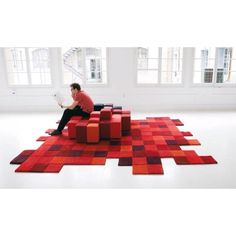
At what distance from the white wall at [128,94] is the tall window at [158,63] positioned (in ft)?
0.67

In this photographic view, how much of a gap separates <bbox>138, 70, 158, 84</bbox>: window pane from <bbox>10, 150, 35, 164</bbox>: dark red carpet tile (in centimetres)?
413

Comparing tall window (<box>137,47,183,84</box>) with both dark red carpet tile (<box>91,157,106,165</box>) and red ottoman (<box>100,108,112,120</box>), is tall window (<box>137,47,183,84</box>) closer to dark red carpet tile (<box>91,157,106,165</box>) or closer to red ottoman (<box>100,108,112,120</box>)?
red ottoman (<box>100,108,112,120</box>)

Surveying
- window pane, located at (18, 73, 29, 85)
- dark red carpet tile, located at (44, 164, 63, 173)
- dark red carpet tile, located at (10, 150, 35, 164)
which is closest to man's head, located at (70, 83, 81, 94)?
dark red carpet tile, located at (10, 150, 35, 164)

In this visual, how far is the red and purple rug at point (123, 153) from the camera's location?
3.79 meters

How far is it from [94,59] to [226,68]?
3.78 metres

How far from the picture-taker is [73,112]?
5.14 metres

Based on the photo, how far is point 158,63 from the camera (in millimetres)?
7426

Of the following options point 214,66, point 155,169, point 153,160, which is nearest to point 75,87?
point 153,160

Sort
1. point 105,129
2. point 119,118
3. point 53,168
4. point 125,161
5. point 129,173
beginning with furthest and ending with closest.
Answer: point 119,118
point 105,129
point 125,161
point 53,168
point 129,173

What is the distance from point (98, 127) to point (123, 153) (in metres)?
0.74

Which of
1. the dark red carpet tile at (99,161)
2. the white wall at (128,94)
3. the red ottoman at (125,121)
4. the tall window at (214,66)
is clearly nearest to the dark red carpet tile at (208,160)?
the dark red carpet tile at (99,161)

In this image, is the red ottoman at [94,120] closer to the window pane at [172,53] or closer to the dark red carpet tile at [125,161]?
the dark red carpet tile at [125,161]

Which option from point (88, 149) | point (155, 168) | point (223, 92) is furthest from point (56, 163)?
point (223, 92)

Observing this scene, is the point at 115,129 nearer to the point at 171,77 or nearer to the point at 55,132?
the point at 55,132
